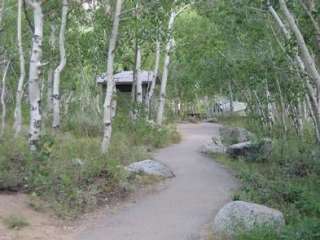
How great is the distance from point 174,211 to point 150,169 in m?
3.42

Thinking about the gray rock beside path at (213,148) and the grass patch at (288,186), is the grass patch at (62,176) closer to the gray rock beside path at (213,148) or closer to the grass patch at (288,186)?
the grass patch at (288,186)

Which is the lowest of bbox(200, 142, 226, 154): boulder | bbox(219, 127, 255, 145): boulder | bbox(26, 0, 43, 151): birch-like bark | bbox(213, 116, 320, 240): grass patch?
bbox(213, 116, 320, 240): grass patch

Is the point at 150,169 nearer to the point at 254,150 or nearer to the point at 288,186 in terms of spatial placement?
the point at 288,186

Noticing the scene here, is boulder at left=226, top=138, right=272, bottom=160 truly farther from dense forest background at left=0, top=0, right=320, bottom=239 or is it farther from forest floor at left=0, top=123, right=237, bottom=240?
forest floor at left=0, top=123, right=237, bottom=240

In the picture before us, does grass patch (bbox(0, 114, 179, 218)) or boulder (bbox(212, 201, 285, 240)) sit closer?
boulder (bbox(212, 201, 285, 240))

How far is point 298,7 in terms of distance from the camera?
12.9 m

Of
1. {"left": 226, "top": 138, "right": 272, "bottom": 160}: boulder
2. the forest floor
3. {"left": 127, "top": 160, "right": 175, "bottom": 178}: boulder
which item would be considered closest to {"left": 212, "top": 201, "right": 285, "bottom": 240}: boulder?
the forest floor

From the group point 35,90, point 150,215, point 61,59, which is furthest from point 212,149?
point 150,215

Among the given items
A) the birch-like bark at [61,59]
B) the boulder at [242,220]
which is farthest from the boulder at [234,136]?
the boulder at [242,220]

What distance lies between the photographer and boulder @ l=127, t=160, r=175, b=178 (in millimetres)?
13870

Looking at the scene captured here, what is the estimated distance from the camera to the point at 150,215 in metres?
10.6

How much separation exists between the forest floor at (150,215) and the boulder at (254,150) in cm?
333

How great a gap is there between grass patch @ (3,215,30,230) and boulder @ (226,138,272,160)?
929 centimetres

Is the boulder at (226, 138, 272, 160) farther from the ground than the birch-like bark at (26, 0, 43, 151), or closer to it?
closer to it
